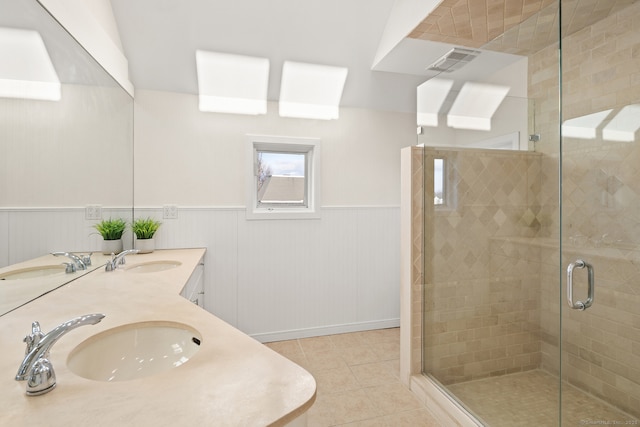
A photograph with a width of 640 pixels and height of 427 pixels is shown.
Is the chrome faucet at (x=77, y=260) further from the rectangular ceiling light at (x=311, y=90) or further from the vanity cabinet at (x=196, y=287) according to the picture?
the rectangular ceiling light at (x=311, y=90)

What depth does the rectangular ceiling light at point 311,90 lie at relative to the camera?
274 centimetres

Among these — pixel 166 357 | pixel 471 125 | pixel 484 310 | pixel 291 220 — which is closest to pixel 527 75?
pixel 471 125

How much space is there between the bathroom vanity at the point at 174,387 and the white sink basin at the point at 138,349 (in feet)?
0.06

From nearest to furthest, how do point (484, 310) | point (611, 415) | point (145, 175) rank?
point (611, 415)
point (484, 310)
point (145, 175)

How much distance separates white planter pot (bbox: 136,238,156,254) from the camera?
245cm

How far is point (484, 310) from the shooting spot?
2.18 m

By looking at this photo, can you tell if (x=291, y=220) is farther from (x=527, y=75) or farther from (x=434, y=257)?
(x=527, y=75)

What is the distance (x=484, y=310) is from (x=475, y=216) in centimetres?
65

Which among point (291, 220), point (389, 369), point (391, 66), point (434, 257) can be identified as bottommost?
point (389, 369)

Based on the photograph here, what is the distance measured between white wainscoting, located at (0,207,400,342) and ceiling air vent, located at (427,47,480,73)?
1.36 m

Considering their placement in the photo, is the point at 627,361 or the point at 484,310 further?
the point at 484,310

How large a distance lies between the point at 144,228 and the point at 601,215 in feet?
10.4

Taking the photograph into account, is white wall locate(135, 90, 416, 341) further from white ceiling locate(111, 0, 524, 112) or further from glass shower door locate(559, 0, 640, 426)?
glass shower door locate(559, 0, 640, 426)

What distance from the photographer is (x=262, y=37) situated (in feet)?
8.06
